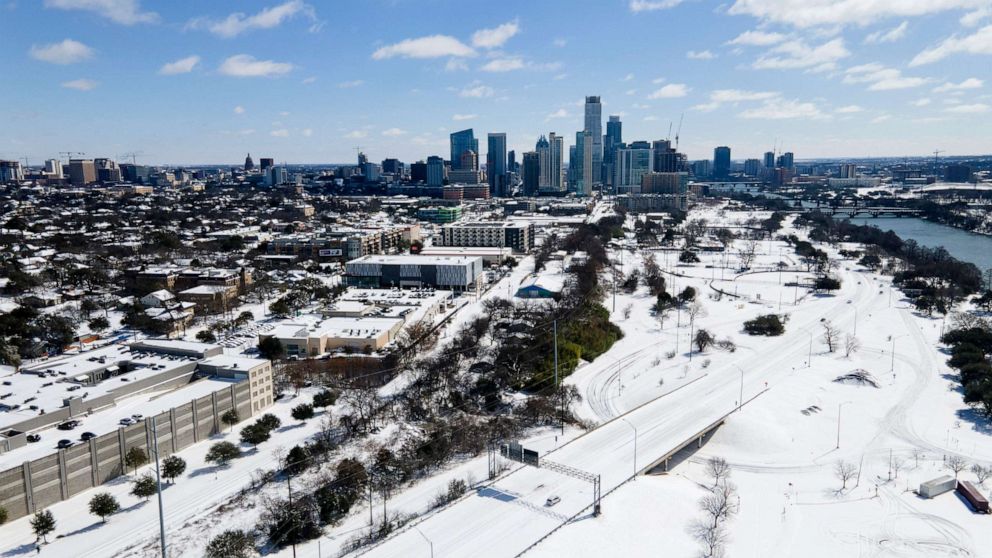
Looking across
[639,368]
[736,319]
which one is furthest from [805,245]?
[639,368]

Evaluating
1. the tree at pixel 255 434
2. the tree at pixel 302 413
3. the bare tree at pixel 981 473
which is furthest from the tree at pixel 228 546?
the bare tree at pixel 981 473

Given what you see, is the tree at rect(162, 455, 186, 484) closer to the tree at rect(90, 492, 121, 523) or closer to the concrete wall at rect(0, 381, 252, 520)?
the concrete wall at rect(0, 381, 252, 520)

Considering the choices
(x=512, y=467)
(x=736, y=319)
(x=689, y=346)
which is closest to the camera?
(x=512, y=467)

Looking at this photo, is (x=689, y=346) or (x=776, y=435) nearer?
(x=776, y=435)

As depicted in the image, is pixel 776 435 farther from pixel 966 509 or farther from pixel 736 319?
pixel 736 319

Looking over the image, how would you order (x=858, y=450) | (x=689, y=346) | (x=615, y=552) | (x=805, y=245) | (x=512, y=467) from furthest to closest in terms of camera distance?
(x=805, y=245) < (x=689, y=346) < (x=858, y=450) < (x=512, y=467) < (x=615, y=552)

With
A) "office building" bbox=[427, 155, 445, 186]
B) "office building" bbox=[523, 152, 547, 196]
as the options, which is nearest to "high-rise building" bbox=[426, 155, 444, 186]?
"office building" bbox=[427, 155, 445, 186]

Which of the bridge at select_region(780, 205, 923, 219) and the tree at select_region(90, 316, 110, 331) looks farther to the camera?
the bridge at select_region(780, 205, 923, 219)

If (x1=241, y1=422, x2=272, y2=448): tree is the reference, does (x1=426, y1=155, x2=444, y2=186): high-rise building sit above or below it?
above
